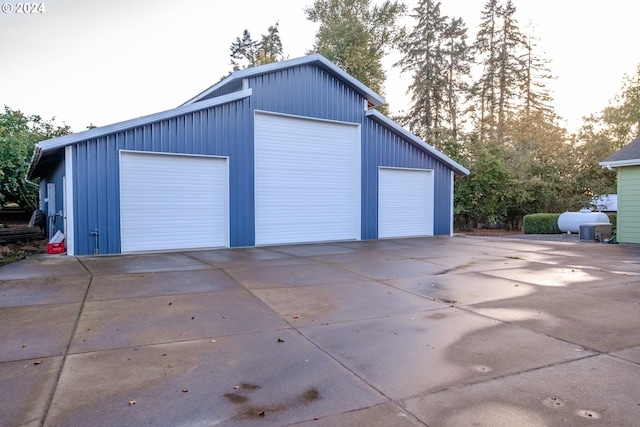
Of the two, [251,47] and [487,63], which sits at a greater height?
[251,47]

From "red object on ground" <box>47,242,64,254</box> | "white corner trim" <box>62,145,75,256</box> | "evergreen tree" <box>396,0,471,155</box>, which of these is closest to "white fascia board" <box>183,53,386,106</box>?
"white corner trim" <box>62,145,75,256</box>

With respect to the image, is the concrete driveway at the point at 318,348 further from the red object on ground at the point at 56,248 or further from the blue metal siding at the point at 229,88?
the blue metal siding at the point at 229,88

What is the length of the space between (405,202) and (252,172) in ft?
18.9

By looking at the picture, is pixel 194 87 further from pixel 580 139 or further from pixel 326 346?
pixel 326 346

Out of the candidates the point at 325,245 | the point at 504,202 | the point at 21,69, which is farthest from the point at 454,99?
the point at 21,69

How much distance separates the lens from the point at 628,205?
12398mm

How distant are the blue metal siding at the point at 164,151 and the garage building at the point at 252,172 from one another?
25 millimetres

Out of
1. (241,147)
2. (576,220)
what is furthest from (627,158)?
(241,147)

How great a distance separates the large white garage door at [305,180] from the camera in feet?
37.3

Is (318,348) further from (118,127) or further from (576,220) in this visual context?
(576,220)

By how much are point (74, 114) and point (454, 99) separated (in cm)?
2734

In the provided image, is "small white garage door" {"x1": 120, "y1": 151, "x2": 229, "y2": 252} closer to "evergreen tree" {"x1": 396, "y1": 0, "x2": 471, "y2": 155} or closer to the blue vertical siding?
the blue vertical siding

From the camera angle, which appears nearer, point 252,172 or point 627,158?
point 252,172

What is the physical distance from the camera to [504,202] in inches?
755
